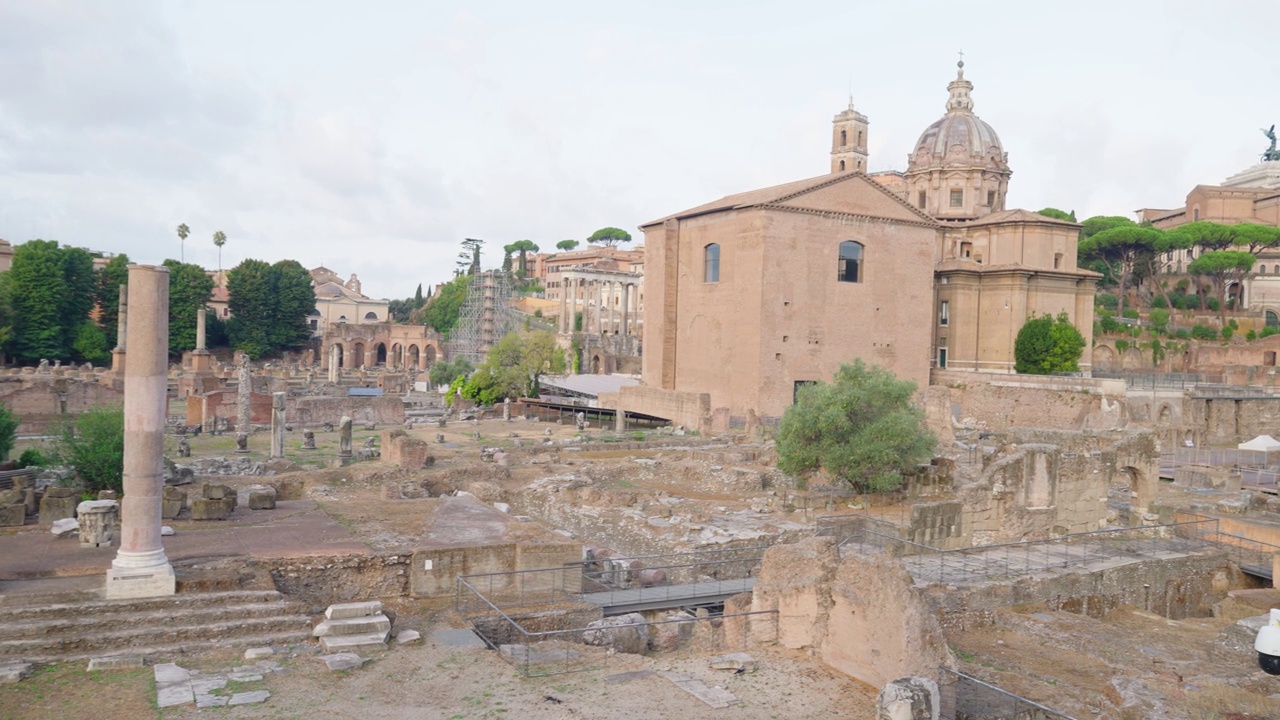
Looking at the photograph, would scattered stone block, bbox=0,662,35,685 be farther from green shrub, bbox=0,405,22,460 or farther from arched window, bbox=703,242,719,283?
arched window, bbox=703,242,719,283

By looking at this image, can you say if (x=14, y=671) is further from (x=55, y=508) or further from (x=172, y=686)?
(x=55, y=508)

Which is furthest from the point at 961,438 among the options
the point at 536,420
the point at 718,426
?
the point at 536,420

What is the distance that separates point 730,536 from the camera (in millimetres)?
17969

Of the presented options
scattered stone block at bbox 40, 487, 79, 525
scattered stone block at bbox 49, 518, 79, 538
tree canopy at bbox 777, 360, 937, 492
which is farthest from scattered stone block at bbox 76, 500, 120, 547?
tree canopy at bbox 777, 360, 937, 492

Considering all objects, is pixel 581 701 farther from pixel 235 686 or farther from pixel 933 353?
pixel 933 353

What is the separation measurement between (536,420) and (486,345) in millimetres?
29373

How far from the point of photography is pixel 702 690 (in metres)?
9.26

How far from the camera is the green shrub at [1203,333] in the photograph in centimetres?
5331

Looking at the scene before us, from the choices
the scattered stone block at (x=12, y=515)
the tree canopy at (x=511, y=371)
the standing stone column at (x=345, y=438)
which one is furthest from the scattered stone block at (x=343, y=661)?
the tree canopy at (x=511, y=371)

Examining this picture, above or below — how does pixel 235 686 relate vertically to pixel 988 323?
below

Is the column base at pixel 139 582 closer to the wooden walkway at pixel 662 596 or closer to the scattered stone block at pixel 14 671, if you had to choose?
the scattered stone block at pixel 14 671

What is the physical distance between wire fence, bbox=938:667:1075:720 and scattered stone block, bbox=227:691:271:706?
6.15 m

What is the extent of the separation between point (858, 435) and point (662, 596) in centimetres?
918

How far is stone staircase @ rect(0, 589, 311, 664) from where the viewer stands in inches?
376
